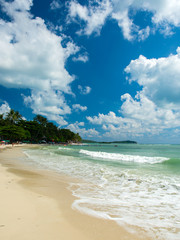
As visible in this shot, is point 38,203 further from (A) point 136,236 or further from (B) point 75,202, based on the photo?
(A) point 136,236

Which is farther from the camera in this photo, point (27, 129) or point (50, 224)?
point (27, 129)

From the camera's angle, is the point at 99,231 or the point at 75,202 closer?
the point at 99,231

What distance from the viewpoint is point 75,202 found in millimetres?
4434

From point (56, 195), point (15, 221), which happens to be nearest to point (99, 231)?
point (15, 221)

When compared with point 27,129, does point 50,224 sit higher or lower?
lower

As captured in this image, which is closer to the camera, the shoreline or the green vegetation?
the shoreline

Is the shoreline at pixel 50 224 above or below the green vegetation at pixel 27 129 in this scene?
below

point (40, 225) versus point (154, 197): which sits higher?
point (40, 225)

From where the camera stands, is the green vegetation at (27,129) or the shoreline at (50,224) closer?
the shoreline at (50,224)

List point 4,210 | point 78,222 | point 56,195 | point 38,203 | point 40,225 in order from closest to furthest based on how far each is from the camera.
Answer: point 40,225, point 78,222, point 4,210, point 38,203, point 56,195

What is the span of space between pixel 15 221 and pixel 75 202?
187cm

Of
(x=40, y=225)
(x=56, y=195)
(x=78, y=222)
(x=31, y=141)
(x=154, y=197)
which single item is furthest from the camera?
(x=31, y=141)

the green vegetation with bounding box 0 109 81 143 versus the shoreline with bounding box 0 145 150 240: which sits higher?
the green vegetation with bounding box 0 109 81 143

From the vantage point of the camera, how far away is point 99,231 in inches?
111
